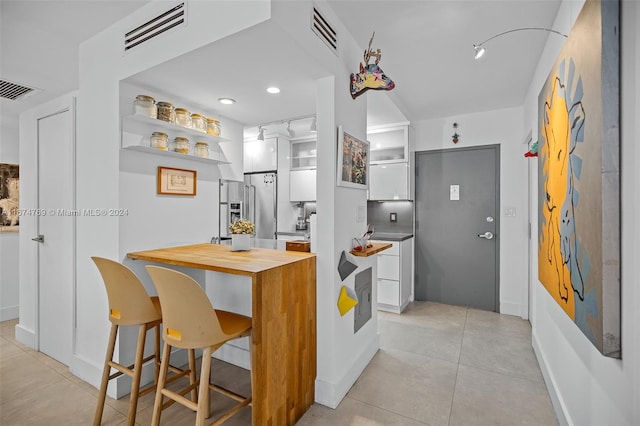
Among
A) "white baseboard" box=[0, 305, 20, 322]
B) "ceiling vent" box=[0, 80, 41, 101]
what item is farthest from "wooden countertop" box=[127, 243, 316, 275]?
"white baseboard" box=[0, 305, 20, 322]

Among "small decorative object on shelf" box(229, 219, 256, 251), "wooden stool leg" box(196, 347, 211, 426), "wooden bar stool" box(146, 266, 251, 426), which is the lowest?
"wooden stool leg" box(196, 347, 211, 426)

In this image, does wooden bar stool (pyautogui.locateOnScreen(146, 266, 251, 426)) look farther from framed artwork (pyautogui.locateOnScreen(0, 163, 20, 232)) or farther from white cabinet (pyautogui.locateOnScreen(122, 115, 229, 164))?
framed artwork (pyautogui.locateOnScreen(0, 163, 20, 232))

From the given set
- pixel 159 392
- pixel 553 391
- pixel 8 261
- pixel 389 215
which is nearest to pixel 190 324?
pixel 159 392

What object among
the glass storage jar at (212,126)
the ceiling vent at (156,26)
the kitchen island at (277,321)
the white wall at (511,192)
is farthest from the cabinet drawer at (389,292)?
the ceiling vent at (156,26)

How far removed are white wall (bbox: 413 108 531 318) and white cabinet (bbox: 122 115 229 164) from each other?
11.0 ft

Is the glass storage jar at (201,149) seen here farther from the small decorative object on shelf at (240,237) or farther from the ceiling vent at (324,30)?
the ceiling vent at (324,30)

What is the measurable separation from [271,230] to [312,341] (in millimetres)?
3017

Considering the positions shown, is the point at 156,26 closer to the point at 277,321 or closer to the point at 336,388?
the point at 277,321

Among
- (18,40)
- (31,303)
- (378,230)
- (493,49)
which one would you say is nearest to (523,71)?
(493,49)

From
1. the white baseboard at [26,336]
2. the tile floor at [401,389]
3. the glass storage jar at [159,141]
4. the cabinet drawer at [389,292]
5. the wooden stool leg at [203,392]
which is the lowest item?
the tile floor at [401,389]

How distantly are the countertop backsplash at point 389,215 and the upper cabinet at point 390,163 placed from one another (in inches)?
8.8

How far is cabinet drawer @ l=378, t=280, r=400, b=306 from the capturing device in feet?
12.8

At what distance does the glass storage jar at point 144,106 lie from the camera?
7.02 ft

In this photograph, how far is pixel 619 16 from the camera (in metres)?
1.04
